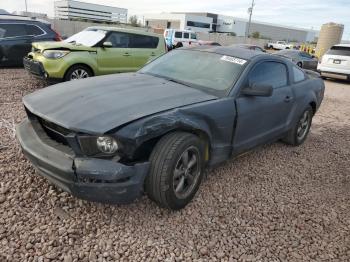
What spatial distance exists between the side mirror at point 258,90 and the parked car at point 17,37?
27.8ft

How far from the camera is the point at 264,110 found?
4.01 m

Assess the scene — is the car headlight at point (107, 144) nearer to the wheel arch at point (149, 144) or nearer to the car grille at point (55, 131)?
the wheel arch at point (149, 144)

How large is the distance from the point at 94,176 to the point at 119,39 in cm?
665

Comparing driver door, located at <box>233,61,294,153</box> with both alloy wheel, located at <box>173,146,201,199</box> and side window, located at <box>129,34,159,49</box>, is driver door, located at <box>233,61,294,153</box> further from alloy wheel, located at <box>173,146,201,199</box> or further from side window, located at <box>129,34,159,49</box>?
side window, located at <box>129,34,159,49</box>

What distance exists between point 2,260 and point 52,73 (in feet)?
17.9

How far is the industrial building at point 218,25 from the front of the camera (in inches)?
3903

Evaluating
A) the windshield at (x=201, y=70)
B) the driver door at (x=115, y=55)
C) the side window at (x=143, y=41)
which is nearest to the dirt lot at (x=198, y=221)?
the windshield at (x=201, y=70)

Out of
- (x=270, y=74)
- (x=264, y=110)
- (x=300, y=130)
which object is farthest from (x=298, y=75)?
(x=264, y=110)

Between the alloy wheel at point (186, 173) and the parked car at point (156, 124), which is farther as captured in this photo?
the alloy wheel at point (186, 173)

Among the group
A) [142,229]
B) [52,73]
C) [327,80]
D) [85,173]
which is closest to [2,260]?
[85,173]

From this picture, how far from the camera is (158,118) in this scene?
277cm

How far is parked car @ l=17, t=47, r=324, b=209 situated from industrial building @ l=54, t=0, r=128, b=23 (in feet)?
332

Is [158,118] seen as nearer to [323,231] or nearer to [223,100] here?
[223,100]

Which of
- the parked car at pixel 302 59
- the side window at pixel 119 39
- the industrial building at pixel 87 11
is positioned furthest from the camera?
the industrial building at pixel 87 11
